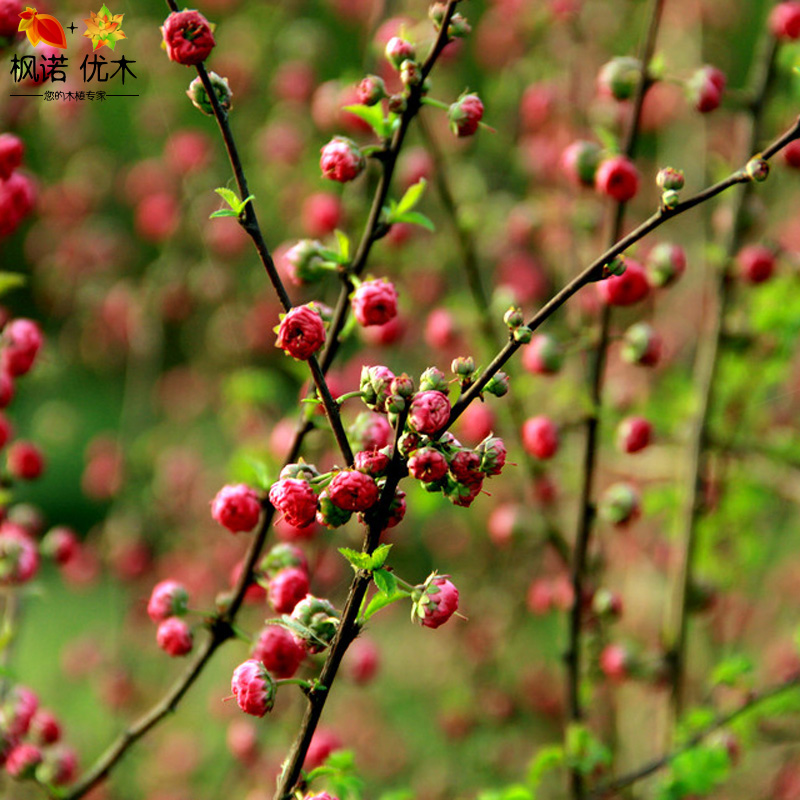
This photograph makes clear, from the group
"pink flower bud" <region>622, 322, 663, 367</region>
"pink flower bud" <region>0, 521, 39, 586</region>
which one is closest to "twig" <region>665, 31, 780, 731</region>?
"pink flower bud" <region>622, 322, 663, 367</region>

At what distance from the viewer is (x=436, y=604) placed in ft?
3.95

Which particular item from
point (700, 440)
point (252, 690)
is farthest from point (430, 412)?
point (700, 440)

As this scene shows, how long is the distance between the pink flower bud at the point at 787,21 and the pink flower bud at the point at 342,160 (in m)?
1.25

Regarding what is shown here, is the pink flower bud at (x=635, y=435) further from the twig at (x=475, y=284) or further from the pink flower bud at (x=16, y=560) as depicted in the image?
the pink flower bud at (x=16, y=560)

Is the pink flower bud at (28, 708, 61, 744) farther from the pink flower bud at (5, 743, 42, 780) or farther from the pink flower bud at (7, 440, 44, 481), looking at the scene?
the pink flower bud at (7, 440, 44, 481)

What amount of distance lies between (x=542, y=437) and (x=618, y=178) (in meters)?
0.63

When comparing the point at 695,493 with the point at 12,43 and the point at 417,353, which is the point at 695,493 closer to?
the point at 12,43

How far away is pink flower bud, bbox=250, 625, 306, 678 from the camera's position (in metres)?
1.48

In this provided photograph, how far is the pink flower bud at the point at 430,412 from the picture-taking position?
1108 millimetres

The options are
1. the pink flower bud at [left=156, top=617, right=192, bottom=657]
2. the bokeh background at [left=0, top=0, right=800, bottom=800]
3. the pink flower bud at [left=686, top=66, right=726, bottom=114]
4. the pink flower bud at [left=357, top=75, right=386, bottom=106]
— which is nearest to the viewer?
the pink flower bud at [left=357, top=75, right=386, bottom=106]

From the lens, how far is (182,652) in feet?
5.13

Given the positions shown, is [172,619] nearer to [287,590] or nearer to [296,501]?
[287,590]

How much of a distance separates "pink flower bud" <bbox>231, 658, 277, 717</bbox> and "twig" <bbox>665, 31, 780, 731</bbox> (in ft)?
4.71

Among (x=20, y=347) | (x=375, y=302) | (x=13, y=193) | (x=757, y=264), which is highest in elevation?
(x=757, y=264)
